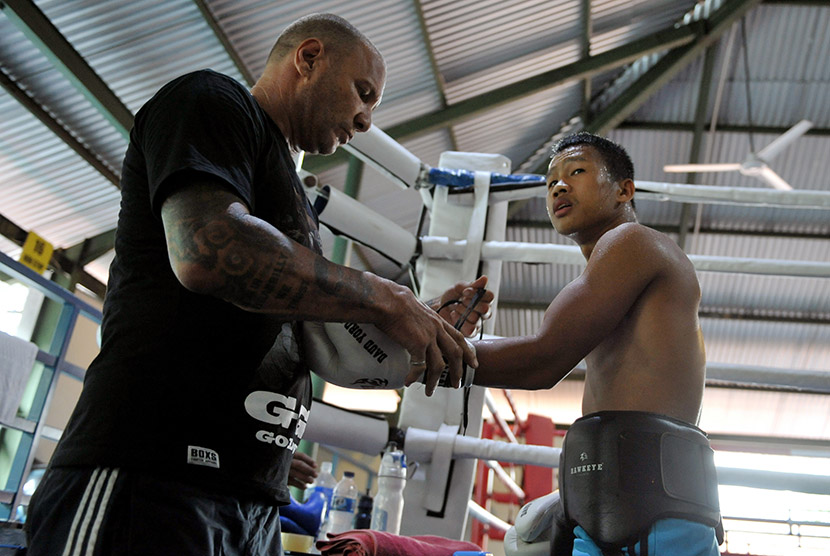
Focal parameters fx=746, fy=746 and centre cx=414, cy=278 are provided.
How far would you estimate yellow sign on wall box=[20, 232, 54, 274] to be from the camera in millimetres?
3580

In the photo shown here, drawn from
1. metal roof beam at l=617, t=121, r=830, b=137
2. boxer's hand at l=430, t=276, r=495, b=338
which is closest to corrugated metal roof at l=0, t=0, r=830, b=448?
metal roof beam at l=617, t=121, r=830, b=137

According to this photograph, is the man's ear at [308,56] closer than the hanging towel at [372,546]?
Yes

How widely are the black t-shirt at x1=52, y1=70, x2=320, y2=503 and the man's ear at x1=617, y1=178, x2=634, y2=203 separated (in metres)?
0.94

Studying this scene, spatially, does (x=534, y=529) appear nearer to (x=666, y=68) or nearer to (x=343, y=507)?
(x=343, y=507)

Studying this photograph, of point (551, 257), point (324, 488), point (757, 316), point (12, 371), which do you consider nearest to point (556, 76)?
point (757, 316)

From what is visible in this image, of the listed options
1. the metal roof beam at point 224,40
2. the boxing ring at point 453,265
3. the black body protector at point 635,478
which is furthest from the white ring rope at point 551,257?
the metal roof beam at point 224,40

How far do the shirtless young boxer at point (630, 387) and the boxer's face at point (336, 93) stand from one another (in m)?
0.50

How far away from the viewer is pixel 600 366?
56.6 inches

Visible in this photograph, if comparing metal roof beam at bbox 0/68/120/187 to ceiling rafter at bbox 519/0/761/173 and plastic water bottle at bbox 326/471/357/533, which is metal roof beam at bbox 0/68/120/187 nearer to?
ceiling rafter at bbox 519/0/761/173

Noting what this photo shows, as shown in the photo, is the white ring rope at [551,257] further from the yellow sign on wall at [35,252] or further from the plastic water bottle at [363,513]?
the yellow sign on wall at [35,252]

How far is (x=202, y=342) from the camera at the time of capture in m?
0.92

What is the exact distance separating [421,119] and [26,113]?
3.32 m

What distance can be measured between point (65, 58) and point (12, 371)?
12.1 ft

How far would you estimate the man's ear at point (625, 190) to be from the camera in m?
1.70
